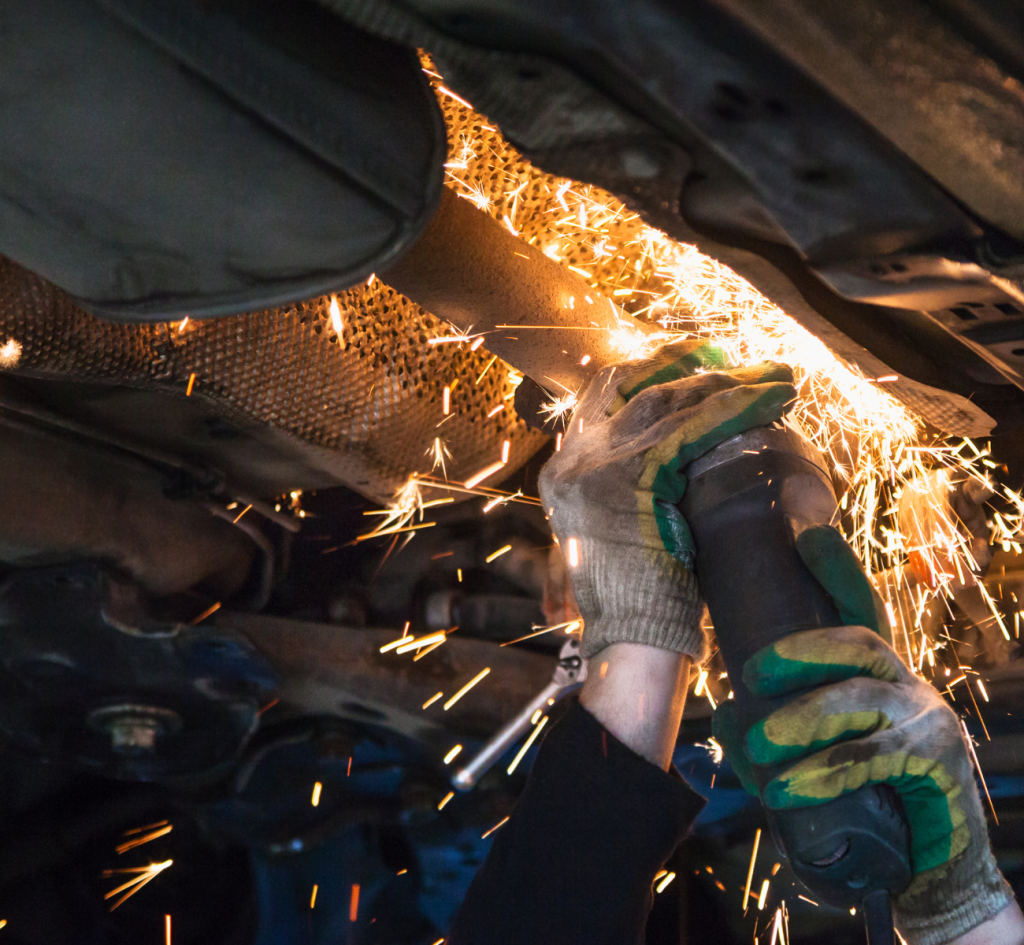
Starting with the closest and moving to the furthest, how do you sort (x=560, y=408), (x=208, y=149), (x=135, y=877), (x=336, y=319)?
1. (x=208, y=149)
2. (x=336, y=319)
3. (x=560, y=408)
4. (x=135, y=877)

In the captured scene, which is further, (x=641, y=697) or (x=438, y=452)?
(x=438, y=452)

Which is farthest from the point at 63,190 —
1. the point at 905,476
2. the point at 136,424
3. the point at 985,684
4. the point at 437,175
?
the point at 985,684

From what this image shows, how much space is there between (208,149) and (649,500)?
0.80 metres

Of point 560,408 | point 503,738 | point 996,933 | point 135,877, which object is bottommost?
point 135,877

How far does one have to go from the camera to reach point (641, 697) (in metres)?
1.42

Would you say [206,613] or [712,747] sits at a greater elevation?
[712,747]

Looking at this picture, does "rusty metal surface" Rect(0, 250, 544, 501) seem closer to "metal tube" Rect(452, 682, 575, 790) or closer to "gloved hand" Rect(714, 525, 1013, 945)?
"metal tube" Rect(452, 682, 575, 790)

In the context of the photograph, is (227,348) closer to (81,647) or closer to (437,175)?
(437,175)

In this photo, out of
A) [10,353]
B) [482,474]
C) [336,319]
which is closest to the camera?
[10,353]

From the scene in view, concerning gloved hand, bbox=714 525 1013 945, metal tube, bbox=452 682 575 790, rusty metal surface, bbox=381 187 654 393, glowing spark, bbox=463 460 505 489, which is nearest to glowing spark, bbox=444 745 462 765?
metal tube, bbox=452 682 575 790

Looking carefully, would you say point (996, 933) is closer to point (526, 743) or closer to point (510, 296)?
point (510, 296)

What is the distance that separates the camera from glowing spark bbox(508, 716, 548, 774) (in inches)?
90.4

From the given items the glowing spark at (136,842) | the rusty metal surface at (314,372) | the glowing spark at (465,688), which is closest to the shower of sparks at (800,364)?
the rusty metal surface at (314,372)

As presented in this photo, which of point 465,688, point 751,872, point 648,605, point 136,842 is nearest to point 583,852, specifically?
point 648,605
